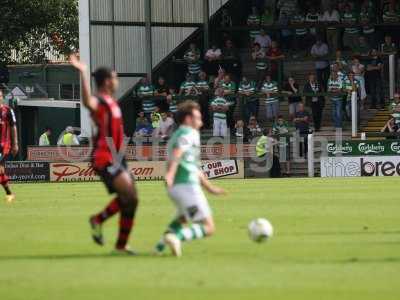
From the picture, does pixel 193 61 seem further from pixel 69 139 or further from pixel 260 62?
pixel 69 139

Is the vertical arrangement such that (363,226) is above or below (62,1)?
below

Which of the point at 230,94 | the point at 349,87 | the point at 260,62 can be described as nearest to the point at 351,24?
the point at 260,62

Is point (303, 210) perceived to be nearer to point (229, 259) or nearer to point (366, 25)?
point (229, 259)

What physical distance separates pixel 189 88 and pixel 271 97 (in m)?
3.32

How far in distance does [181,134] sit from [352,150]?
24.9m

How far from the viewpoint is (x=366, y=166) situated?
121 ft

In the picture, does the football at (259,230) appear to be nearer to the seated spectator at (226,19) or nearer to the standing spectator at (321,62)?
the standing spectator at (321,62)

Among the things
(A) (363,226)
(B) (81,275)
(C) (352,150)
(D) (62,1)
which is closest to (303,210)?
(A) (363,226)

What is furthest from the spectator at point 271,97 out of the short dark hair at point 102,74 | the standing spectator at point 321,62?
the short dark hair at point 102,74

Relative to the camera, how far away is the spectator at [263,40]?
150 ft

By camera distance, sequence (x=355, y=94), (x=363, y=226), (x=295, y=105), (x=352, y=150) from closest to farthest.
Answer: (x=363, y=226) → (x=352, y=150) → (x=355, y=94) → (x=295, y=105)

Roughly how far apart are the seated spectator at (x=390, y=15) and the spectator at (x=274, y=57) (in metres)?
4.21

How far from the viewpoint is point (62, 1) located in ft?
221

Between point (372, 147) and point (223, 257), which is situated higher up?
point (372, 147)
